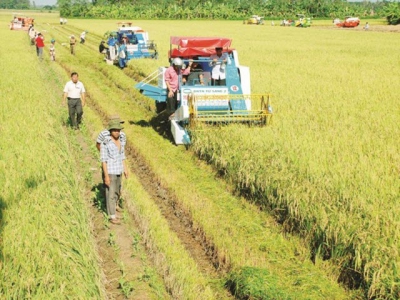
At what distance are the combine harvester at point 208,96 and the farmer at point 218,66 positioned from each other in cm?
9

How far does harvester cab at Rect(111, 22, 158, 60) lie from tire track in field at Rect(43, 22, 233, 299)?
13.8 m

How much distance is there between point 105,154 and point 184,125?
160 inches

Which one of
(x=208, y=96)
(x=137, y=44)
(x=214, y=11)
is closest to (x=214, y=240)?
(x=208, y=96)

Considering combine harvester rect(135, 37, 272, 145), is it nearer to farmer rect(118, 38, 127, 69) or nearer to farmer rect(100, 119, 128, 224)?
farmer rect(100, 119, 128, 224)

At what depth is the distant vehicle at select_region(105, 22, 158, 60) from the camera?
22.6 meters

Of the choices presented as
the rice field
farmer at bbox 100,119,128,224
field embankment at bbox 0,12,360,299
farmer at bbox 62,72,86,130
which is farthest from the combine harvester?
farmer at bbox 100,119,128,224

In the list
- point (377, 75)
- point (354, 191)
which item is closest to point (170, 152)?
point (354, 191)

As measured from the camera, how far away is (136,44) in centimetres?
2394

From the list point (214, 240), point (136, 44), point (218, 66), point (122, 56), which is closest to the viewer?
point (214, 240)

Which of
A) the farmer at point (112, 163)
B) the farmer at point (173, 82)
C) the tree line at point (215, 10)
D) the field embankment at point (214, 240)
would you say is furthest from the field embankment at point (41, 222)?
the tree line at point (215, 10)

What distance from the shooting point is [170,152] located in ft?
32.4

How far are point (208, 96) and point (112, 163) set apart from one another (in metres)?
4.19

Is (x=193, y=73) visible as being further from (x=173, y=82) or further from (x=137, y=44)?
(x=137, y=44)

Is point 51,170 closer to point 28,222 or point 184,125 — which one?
point 28,222
